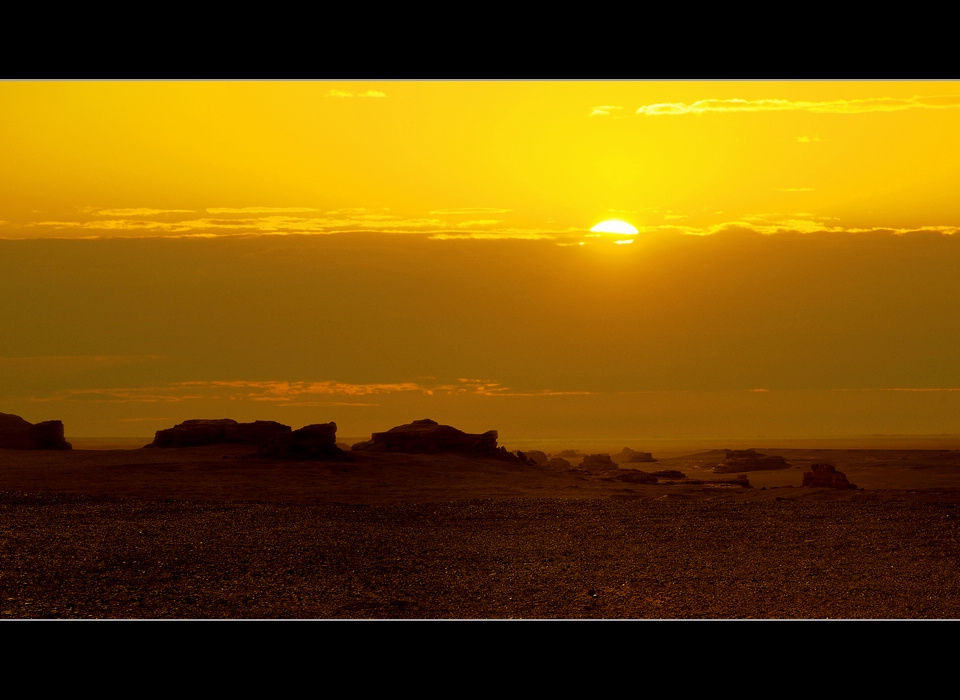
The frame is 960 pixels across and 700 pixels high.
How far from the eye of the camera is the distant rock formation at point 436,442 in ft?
135

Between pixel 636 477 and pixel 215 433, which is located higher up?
pixel 215 433

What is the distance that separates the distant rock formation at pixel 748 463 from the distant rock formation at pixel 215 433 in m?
21.0

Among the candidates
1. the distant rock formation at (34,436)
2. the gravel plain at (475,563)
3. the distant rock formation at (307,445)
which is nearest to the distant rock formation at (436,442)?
the distant rock formation at (307,445)

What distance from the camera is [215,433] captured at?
140 ft

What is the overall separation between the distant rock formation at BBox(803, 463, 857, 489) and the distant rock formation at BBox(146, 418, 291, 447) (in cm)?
2292

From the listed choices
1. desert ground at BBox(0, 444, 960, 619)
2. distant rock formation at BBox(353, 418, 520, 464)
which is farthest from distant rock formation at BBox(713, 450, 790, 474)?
desert ground at BBox(0, 444, 960, 619)

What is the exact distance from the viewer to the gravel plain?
13.9 m

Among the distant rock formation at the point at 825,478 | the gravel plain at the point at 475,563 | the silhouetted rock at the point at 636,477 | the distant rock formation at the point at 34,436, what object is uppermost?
the distant rock formation at the point at 34,436

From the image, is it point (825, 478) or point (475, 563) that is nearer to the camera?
point (475, 563)

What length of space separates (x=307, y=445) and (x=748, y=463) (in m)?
21.3

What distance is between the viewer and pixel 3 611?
44.3 ft

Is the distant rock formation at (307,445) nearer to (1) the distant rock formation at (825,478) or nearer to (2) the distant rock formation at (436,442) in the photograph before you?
(2) the distant rock formation at (436,442)

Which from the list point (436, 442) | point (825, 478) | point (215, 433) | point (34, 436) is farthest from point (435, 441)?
point (34, 436)

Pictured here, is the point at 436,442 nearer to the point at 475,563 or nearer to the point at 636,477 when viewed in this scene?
the point at 636,477
